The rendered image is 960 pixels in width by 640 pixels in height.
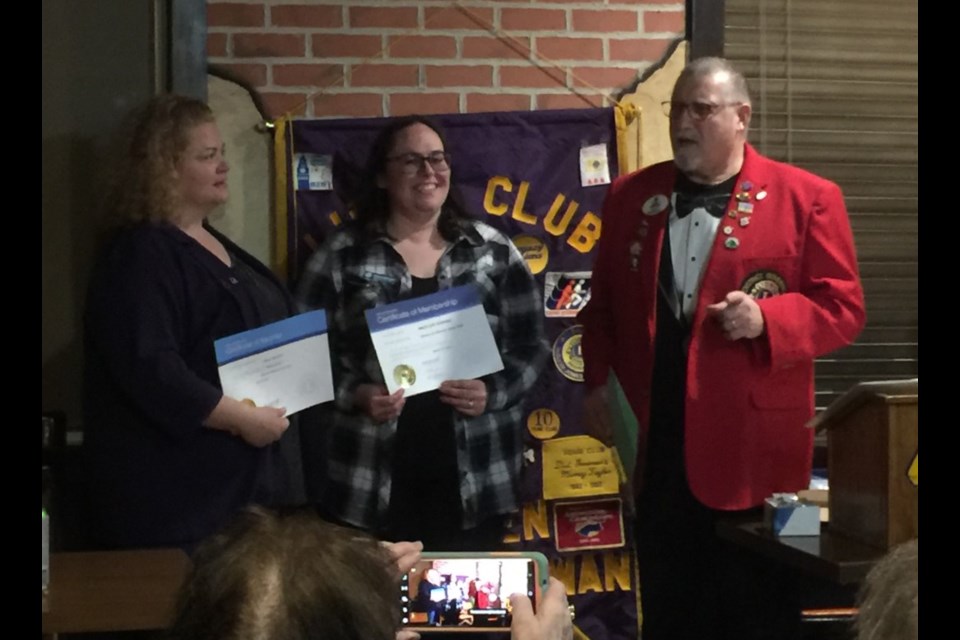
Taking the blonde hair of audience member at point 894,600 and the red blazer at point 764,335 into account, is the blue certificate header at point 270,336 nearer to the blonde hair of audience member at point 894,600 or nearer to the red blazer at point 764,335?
the red blazer at point 764,335

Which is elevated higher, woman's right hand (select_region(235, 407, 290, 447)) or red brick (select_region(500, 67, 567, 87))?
red brick (select_region(500, 67, 567, 87))

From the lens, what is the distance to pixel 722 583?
2.30 metres

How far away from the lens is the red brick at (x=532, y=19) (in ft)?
9.63

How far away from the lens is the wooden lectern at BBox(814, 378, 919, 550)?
1.67 m

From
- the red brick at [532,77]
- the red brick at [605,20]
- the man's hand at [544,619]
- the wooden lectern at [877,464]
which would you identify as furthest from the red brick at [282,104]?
the man's hand at [544,619]

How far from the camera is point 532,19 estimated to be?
2941mm

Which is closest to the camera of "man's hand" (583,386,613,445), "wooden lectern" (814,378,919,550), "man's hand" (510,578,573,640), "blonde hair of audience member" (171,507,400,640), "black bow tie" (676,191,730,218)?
"blonde hair of audience member" (171,507,400,640)

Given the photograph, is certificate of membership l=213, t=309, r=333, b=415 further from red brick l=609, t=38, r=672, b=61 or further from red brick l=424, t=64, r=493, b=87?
red brick l=609, t=38, r=672, b=61

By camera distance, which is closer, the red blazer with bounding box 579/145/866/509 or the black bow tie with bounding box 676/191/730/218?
the red blazer with bounding box 579/145/866/509

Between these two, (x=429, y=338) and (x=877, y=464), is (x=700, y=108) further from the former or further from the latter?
(x=877, y=464)

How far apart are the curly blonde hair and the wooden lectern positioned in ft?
4.91

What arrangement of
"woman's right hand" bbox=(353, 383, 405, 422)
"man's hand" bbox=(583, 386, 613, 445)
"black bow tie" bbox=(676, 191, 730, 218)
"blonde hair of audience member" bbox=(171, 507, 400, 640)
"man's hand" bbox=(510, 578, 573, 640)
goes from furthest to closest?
1. "woman's right hand" bbox=(353, 383, 405, 422)
2. "man's hand" bbox=(583, 386, 613, 445)
3. "black bow tie" bbox=(676, 191, 730, 218)
4. "man's hand" bbox=(510, 578, 573, 640)
5. "blonde hair of audience member" bbox=(171, 507, 400, 640)

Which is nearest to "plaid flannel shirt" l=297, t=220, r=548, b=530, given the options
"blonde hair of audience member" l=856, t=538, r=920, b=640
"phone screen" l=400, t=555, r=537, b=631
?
"phone screen" l=400, t=555, r=537, b=631
